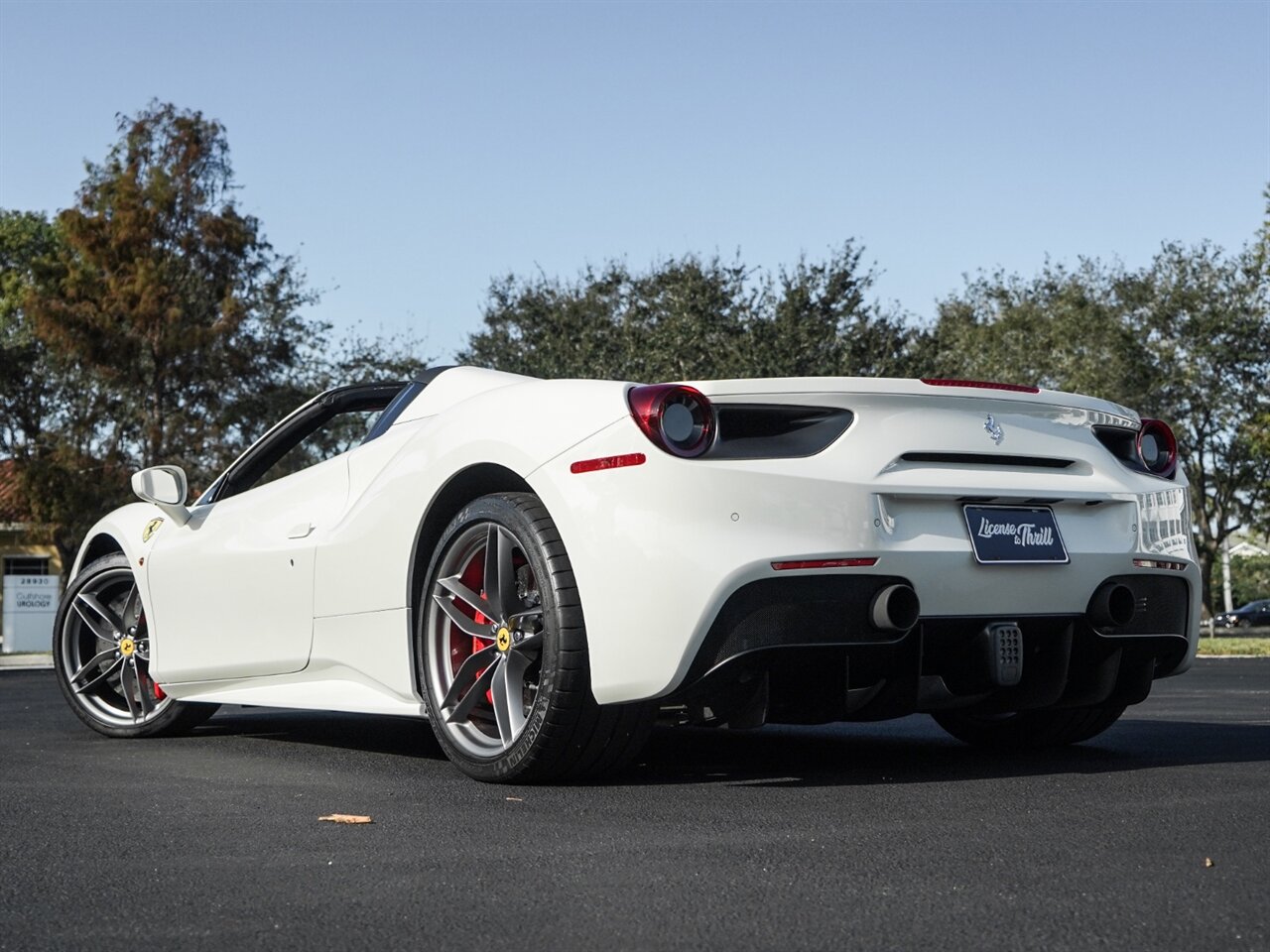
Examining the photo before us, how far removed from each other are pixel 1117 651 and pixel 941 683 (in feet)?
2.00

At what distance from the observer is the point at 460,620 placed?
4742 mm

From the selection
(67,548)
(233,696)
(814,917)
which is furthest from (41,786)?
(67,548)

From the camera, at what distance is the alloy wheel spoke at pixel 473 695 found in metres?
4.64

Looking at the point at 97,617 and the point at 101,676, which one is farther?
the point at 97,617

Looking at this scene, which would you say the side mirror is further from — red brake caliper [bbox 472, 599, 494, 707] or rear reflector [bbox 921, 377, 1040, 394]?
rear reflector [bbox 921, 377, 1040, 394]

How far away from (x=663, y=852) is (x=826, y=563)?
3.53ft

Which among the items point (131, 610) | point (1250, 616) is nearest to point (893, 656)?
point (131, 610)

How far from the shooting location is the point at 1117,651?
188 inches

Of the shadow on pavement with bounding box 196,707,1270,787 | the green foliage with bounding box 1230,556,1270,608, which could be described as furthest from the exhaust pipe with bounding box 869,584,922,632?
the green foliage with bounding box 1230,556,1270,608

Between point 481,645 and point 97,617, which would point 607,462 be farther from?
point 97,617

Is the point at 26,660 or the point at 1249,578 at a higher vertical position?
the point at 26,660

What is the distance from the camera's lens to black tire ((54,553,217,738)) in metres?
6.68

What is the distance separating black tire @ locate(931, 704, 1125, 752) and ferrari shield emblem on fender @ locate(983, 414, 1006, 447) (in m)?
1.16

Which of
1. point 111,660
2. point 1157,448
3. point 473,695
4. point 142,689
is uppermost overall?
point 1157,448
